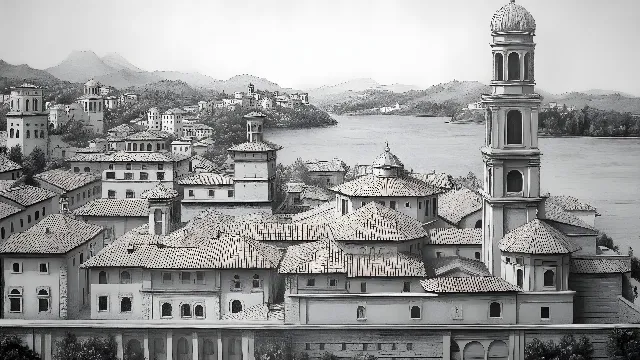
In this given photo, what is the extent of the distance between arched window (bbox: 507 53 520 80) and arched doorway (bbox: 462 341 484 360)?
22.9 feet

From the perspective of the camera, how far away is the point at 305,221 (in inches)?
995

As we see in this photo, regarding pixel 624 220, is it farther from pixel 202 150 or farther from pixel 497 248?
pixel 202 150

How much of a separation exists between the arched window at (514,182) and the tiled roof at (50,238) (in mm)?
12020

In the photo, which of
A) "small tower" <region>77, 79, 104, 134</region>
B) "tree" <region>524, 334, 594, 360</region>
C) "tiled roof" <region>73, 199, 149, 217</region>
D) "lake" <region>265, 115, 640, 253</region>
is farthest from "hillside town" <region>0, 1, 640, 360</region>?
"small tower" <region>77, 79, 104, 134</region>

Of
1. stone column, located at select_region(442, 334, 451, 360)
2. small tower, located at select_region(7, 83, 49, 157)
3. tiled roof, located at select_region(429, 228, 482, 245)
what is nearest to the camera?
stone column, located at select_region(442, 334, 451, 360)

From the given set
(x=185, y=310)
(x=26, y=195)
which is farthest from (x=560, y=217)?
(x=26, y=195)

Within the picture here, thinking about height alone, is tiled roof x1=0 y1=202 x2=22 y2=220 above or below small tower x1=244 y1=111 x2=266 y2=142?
below

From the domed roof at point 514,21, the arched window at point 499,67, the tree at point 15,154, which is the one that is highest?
the domed roof at point 514,21

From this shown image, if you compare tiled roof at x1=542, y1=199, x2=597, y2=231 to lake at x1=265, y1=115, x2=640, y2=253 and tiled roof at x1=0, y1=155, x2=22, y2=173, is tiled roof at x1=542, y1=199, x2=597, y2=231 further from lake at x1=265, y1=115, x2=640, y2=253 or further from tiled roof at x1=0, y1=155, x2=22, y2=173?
tiled roof at x1=0, y1=155, x2=22, y2=173

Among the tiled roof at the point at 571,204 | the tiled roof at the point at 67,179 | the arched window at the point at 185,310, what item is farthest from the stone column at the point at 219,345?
the tiled roof at the point at 67,179

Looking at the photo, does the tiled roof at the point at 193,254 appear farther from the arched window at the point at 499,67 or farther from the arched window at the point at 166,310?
the arched window at the point at 499,67

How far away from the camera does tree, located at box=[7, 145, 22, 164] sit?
38844 mm

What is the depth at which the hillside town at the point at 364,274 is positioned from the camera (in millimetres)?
20203

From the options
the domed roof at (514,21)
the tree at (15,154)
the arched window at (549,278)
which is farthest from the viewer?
the tree at (15,154)
